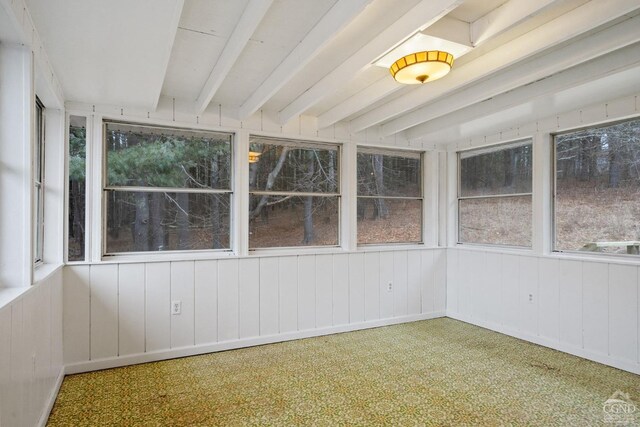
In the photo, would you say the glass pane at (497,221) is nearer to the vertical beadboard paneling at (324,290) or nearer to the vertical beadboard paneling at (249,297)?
the vertical beadboard paneling at (324,290)

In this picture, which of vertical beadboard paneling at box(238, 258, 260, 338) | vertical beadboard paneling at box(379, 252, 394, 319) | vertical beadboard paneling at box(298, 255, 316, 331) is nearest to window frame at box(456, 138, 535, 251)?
vertical beadboard paneling at box(379, 252, 394, 319)

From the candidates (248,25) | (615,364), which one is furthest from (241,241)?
(615,364)

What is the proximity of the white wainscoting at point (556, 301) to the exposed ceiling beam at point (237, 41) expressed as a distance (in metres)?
3.55

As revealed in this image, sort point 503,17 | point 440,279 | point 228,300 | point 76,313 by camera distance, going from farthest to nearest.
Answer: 1. point 440,279
2. point 228,300
3. point 76,313
4. point 503,17

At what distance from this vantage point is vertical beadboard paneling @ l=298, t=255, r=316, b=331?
13.7ft

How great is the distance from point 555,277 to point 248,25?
369 centimetres

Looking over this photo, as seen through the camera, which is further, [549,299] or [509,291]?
[509,291]

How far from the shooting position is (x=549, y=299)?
12.7 ft

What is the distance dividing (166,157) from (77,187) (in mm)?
805

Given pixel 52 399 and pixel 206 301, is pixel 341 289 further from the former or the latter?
pixel 52 399

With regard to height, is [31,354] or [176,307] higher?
[31,354]

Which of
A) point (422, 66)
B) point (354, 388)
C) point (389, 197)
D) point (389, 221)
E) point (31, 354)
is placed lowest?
point (354, 388)

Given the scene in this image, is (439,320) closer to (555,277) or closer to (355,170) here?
(555,277)

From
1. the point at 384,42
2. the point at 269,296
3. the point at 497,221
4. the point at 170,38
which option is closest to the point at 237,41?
the point at 170,38
